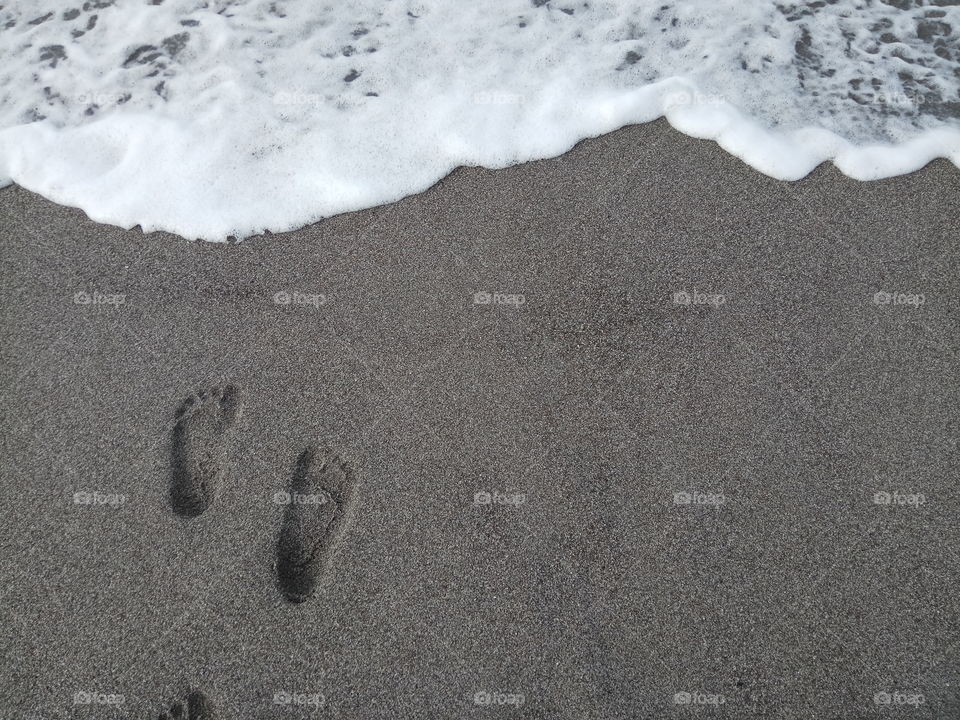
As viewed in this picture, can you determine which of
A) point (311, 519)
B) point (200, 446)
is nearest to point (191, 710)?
point (311, 519)

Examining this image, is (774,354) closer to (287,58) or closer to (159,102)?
(287,58)

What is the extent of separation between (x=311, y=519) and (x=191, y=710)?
70 cm

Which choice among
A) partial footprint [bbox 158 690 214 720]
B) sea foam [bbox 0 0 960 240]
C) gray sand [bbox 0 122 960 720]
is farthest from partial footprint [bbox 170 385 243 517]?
sea foam [bbox 0 0 960 240]

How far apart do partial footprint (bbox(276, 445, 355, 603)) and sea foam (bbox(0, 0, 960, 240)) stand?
1220mm

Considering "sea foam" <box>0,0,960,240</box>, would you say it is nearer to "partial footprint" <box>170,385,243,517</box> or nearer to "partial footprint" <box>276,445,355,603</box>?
"partial footprint" <box>170,385,243,517</box>

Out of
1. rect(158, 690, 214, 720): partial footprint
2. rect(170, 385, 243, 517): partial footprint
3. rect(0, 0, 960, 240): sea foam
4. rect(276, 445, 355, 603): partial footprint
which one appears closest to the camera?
rect(158, 690, 214, 720): partial footprint

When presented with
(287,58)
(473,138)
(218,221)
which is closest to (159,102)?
(287,58)

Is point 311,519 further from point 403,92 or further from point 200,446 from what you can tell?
point 403,92

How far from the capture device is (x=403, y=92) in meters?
3.93

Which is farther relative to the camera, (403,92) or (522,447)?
(403,92)

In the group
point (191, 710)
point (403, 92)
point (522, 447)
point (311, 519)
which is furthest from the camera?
point (403, 92)

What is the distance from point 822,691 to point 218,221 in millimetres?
3019

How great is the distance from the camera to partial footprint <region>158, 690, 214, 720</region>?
241 cm

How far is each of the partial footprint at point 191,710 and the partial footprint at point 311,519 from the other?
40 centimetres
